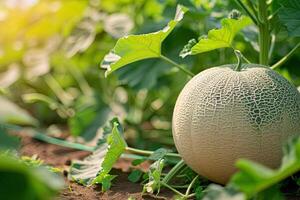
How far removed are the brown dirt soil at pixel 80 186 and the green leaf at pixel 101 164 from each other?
4 centimetres

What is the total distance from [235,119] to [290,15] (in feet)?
1.67

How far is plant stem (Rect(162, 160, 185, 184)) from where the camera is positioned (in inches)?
83.5

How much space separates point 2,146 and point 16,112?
79mm

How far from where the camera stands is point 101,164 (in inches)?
84.0

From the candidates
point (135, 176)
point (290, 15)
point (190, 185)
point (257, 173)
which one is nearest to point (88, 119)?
point (135, 176)

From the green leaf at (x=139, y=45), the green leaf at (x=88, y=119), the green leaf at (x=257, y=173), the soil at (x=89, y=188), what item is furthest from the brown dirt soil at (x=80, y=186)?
the green leaf at (x=257, y=173)

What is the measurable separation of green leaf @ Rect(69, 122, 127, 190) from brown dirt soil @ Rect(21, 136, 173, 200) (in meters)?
0.04

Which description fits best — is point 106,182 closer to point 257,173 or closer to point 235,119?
point 235,119

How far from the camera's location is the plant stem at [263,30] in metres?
2.22

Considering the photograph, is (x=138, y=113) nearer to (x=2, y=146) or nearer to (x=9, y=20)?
(x=9, y=20)

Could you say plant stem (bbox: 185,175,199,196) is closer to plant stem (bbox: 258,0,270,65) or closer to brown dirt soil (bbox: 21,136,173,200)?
brown dirt soil (bbox: 21,136,173,200)

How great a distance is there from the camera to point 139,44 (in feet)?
6.95

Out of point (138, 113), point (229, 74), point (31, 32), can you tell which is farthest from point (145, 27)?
point (31, 32)

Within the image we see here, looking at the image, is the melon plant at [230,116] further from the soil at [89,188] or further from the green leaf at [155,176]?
the soil at [89,188]
